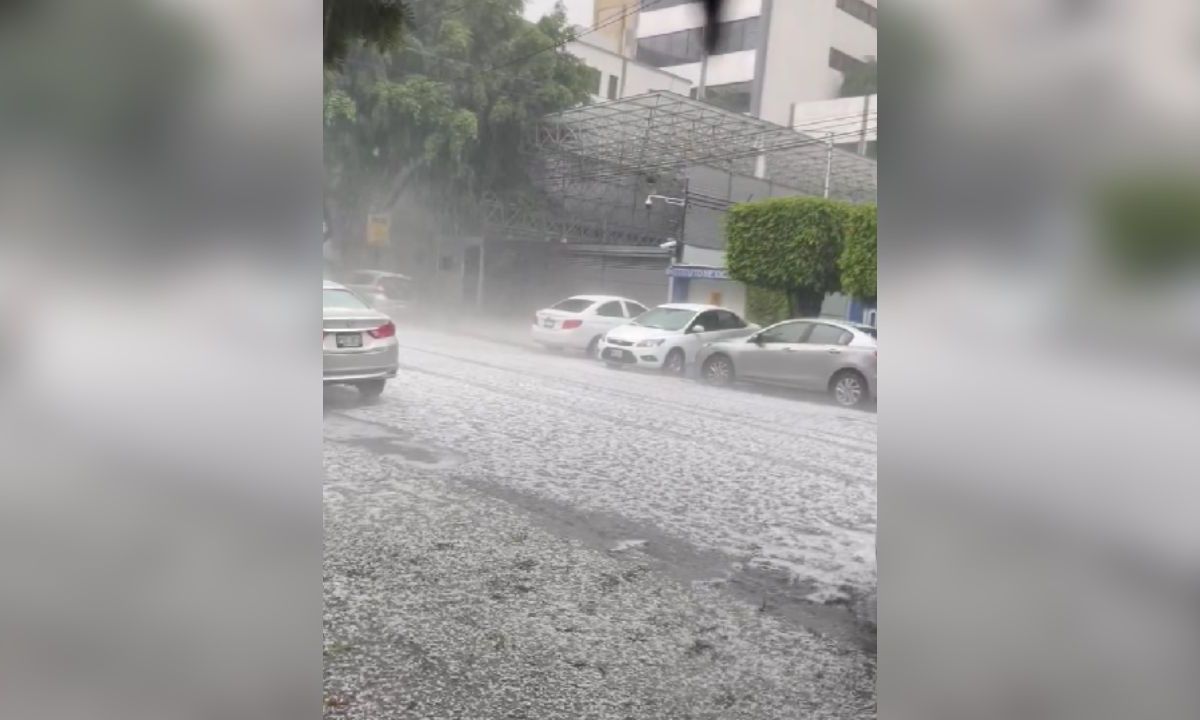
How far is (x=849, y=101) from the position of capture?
8.64 ft

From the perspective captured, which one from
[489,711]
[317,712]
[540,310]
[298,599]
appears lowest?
[489,711]

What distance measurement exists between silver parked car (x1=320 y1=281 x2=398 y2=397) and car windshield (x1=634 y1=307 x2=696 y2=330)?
79cm

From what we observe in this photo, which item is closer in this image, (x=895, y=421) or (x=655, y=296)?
(x=895, y=421)

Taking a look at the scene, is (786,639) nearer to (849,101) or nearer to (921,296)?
(921,296)

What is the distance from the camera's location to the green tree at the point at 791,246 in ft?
8.73

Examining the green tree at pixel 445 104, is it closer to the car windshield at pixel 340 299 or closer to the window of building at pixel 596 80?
the window of building at pixel 596 80

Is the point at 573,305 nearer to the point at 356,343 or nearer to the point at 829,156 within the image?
the point at 356,343

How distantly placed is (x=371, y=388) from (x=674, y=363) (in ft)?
3.20

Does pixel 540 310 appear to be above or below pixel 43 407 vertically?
above

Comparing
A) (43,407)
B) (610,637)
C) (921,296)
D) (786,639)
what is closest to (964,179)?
(921,296)

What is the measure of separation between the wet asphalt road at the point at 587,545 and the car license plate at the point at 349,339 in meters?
0.15

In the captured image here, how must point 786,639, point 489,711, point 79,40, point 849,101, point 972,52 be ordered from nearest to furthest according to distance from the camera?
point 79,40 → point 972,52 → point 489,711 → point 786,639 → point 849,101

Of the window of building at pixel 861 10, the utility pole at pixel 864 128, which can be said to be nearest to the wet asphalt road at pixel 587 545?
the utility pole at pixel 864 128

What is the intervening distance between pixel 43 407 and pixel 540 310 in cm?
139
